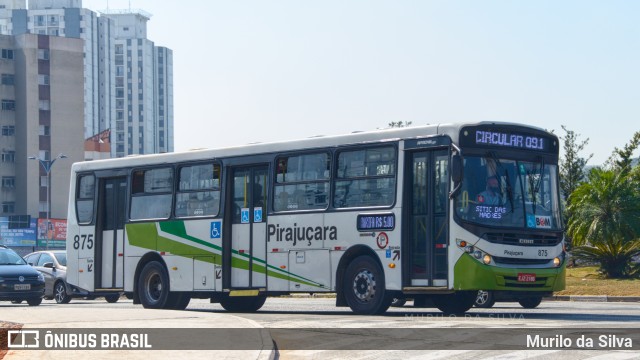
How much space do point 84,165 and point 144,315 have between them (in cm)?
920

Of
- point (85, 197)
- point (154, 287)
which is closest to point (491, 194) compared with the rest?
point (154, 287)

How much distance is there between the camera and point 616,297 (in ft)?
99.3

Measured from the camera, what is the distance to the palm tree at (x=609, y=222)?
35.7m

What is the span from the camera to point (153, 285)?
2631cm

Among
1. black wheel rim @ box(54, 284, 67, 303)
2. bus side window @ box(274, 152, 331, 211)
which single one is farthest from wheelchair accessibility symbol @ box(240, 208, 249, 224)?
black wheel rim @ box(54, 284, 67, 303)

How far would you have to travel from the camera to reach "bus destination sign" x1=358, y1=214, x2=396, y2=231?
2088 centimetres

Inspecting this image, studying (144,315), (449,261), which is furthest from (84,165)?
(449,261)

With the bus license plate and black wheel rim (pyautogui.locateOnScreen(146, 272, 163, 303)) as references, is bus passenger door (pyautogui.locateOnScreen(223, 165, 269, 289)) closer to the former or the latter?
black wheel rim (pyautogui.locateOnScreen(146, 272, 163, 303))

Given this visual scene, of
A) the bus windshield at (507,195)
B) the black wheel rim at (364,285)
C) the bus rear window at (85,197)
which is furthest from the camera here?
the bus rear window at (85,197)

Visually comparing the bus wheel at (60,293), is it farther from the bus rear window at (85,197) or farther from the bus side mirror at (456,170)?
the bus side mirror at (456,170)

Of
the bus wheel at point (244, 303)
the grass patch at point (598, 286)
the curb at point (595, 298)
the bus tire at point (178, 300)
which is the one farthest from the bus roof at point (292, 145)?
the grass patch at point (598, 286)

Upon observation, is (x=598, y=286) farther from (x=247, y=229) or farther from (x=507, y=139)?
(x=507, y=139)

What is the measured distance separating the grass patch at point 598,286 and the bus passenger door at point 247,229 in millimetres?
11472

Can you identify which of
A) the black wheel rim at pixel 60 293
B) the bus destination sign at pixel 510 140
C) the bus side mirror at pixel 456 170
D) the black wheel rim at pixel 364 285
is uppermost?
the bus destination sign at pixel 510 140
